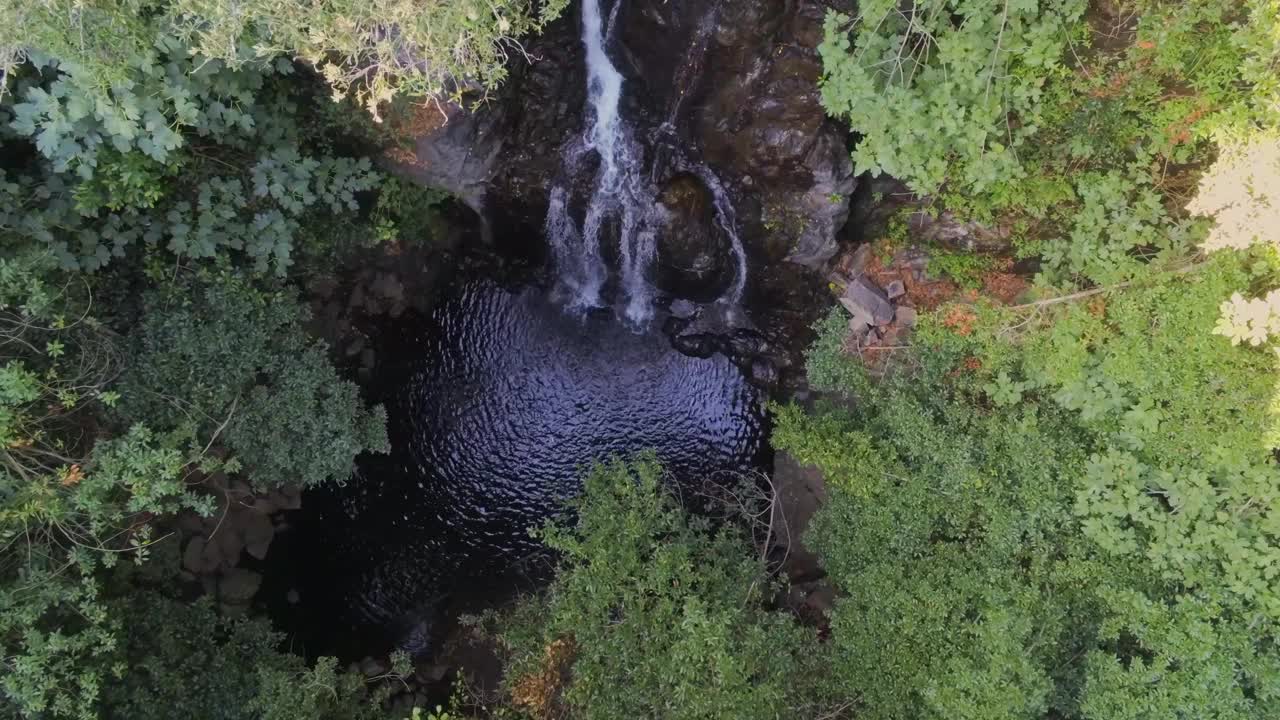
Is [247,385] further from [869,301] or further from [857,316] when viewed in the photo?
[869,301]

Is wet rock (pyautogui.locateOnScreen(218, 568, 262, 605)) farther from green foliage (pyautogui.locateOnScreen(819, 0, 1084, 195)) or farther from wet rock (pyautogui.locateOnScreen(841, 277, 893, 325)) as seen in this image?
green foliage (pyautogui.locateOnScreen(819, 0, 1084, 195))

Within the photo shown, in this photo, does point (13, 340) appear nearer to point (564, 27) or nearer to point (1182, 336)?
point (564, 27)

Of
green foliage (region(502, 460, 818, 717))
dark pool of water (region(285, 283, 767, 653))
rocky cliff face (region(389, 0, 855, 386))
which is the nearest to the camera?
green foliage (region(502, 460, 818, 717))

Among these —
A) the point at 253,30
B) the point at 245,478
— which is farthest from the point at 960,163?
the point at 245,478

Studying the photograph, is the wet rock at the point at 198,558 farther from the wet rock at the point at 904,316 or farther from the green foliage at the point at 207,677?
the wet rock at the point at 904,316

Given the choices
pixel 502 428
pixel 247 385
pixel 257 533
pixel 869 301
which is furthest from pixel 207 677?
pixel 869 301

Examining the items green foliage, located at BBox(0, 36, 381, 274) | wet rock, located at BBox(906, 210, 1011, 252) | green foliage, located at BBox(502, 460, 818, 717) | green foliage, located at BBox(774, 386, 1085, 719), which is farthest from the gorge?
green foliage, located at BBox(774, 386, 1085, 719)

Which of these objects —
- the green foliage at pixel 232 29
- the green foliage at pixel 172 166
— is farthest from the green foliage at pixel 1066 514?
the green foliage at pixel 172 166
